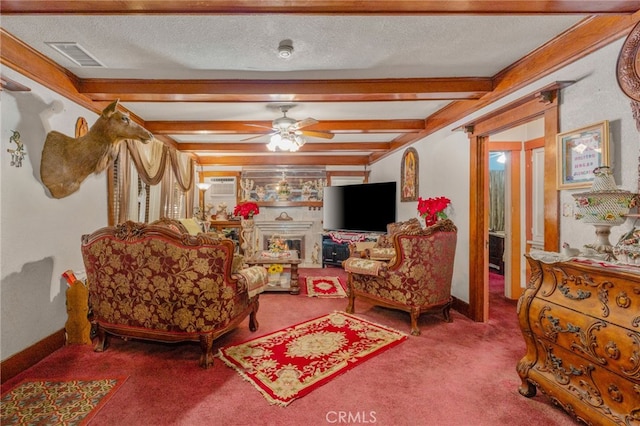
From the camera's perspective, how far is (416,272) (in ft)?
10.00

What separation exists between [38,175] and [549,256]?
390cm

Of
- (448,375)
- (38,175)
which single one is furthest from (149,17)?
(448,375)

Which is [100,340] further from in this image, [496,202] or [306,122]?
[496,202]

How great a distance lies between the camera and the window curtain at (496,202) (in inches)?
246

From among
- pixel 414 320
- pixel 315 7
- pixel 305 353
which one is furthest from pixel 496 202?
pixel 315 7

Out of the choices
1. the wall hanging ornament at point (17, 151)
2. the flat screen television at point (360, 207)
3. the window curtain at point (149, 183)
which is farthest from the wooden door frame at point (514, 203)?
the wall hanging ornament at point (17, 151)

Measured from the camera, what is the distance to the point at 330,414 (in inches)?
72.6

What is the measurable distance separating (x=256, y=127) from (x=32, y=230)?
111 inches

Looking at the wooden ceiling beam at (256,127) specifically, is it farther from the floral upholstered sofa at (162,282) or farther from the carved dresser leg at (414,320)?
the carved dresser leg at (414,320)

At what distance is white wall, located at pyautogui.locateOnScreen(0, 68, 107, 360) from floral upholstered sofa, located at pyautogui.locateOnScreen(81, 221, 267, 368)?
0.43 m

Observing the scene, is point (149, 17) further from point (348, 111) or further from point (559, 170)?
point (559, 170)

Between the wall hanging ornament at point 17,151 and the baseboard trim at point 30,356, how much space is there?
150cm

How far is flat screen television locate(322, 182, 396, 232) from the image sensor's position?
18.3ft

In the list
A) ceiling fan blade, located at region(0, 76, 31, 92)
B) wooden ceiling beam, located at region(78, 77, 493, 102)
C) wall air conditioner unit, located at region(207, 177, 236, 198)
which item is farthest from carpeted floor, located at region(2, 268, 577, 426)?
wall air conditioner unit, located at region(207, 177, 236, 198)
